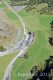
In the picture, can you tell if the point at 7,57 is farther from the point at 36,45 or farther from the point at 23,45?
the point at 36,45

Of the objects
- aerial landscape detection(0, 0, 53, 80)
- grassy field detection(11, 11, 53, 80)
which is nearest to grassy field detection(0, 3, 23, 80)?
aerial landscape detection(0, 0, 53, 80)

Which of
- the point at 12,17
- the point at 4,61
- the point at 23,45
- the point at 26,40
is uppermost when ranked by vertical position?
the point at 12,17

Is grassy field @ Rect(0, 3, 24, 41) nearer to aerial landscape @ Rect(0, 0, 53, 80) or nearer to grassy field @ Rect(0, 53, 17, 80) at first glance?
aerial landscape @ Rect(0, 0, 53, 80)

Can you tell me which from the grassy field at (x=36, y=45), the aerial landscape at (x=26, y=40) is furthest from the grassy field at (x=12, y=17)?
the grassy field at (x=36, y=45)

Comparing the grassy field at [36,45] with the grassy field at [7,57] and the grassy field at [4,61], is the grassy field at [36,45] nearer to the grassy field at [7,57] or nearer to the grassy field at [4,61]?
the grassy field at [4,61]

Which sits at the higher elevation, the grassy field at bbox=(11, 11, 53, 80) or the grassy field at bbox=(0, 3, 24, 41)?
the grassy field at bbox=(0, 3, 24, 41)

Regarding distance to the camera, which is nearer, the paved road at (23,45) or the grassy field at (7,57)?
the paved road at (23,45)

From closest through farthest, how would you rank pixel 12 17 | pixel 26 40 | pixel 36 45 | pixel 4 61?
pixel 4 61, pixel 36 45, pixel 26 40, pixel 12 17

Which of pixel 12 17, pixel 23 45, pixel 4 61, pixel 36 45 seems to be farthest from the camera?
pixel 12 17

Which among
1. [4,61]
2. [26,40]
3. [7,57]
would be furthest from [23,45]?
[4,61]
